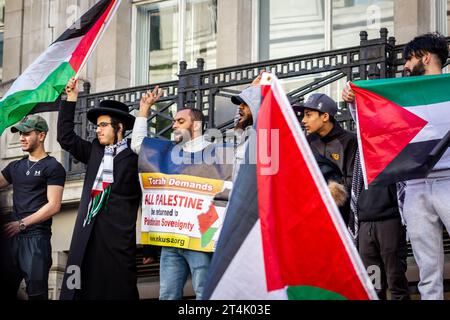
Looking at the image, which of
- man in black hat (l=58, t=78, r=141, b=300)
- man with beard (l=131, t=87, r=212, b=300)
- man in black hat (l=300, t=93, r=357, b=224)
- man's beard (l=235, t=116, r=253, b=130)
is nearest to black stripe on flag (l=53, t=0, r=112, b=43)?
man in black hat (l=58, t=78, r=141, b=300)

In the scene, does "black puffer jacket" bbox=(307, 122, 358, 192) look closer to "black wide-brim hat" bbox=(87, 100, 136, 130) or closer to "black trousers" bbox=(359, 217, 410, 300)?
"black trousers" bbox=(359, 217, 410, 300)

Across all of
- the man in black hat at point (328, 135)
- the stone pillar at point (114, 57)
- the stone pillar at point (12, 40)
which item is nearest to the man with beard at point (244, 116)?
the man in black hat at point (328, 135)

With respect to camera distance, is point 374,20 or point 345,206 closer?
point 345,206

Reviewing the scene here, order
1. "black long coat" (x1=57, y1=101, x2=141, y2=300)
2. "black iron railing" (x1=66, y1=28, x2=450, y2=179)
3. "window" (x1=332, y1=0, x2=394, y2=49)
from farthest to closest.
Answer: "window" (x1=332, y1=0, x2=394, y2=49)
"black iron railing" (x1=66, y1=28, x2=450, y2=179)
"black long coat" (x1=57, y1=101, x2=141, y2=300)

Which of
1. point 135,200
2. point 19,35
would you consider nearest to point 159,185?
point 135,200

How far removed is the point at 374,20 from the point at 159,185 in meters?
4.25

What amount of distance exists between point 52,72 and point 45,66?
0.11 meters

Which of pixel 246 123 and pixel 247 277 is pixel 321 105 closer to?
pixel 246 123

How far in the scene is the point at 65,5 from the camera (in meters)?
16.5

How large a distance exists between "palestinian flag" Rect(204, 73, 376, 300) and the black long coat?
2.75m

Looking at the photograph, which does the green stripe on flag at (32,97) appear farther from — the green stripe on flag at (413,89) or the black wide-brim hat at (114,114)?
the green stripe on flag at (413,89)

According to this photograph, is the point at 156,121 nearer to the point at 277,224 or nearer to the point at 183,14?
the point at 183,14

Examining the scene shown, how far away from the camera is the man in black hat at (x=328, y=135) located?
10.7m

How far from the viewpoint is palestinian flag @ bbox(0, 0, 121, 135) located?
12039 mm
